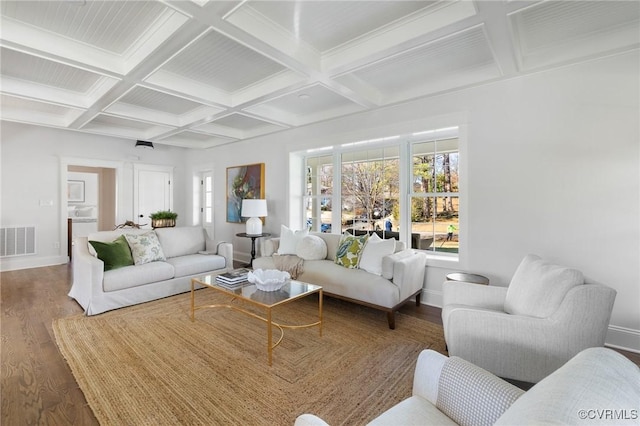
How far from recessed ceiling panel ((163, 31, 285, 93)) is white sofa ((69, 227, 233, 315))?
223 centimetres

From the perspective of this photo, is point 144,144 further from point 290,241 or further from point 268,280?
point 268,280

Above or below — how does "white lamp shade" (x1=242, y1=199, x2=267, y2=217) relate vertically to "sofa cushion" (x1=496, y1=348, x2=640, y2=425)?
above

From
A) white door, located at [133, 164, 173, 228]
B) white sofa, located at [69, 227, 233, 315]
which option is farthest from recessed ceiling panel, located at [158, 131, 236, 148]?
white sofa, located at [69, 227, 233, 315]

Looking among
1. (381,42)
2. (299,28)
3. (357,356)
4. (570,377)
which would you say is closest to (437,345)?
(357,356)

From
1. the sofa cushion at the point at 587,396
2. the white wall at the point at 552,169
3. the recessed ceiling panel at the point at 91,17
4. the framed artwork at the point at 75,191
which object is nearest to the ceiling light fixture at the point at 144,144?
the framed artwork at the point at 75,191

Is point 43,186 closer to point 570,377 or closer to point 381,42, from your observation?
point 381,42

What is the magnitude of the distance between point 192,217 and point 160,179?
1156 millimetres

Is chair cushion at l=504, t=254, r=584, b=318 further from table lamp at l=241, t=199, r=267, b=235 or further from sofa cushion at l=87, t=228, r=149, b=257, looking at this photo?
sofa cushion at l=87, t=228, r=149, b=257

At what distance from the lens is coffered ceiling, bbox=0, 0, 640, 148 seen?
215 centimetres

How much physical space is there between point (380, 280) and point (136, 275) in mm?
2813

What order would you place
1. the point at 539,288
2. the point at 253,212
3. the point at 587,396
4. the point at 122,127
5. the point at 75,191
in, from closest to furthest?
the point at 587,396, the point at 539,288, the point at 253,212, the point at 122,127, the point at 75,191

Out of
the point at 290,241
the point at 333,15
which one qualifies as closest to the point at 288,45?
the point at 333,15

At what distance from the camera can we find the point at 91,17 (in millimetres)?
2342

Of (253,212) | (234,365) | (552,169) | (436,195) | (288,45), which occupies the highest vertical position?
(288,45)
